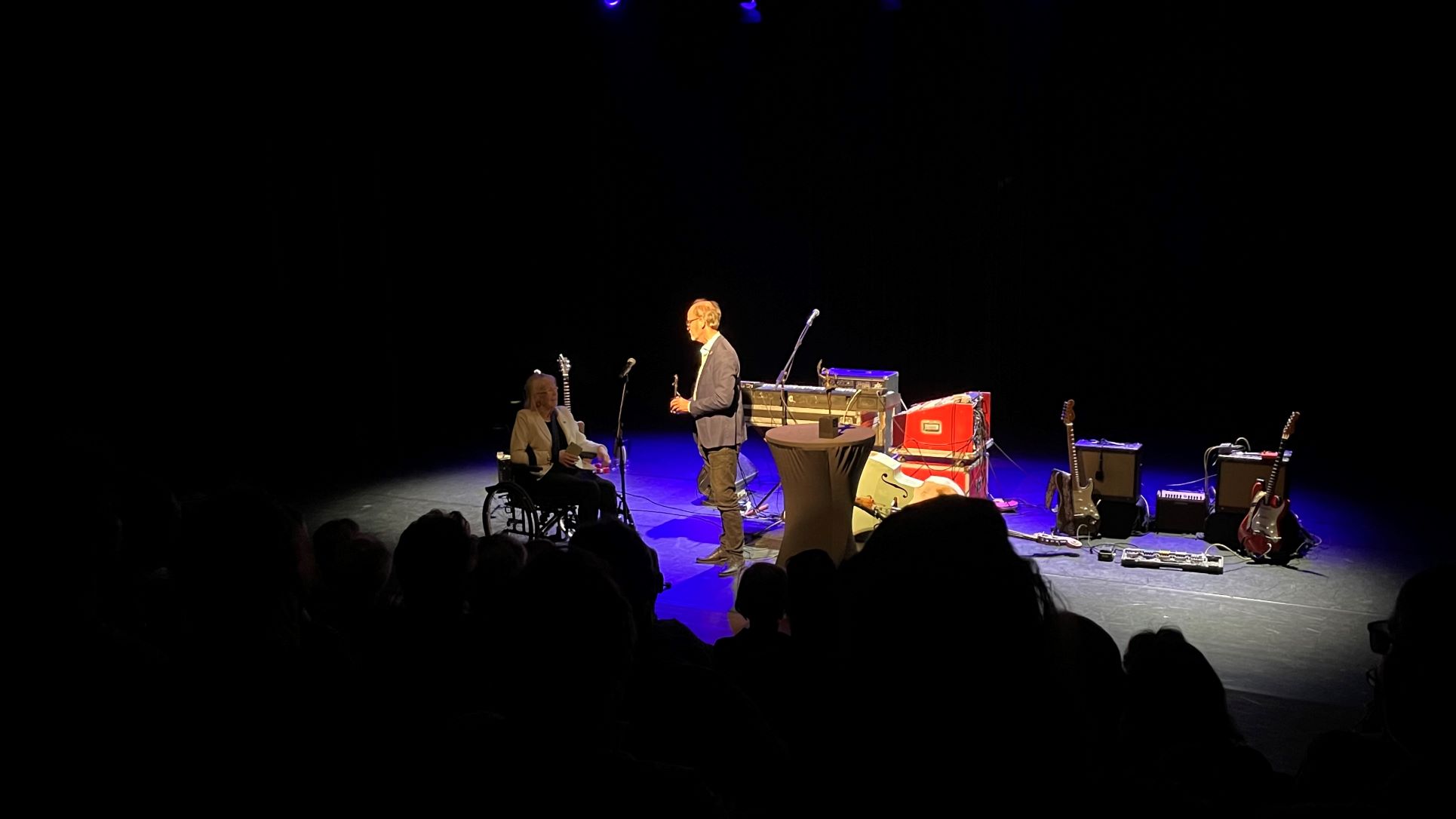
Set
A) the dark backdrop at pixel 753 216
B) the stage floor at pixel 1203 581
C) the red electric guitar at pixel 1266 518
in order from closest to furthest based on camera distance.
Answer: the stage floor at pixel 1203 581, the red electric guitar at pixel 1266 518, the dark backdrop at pixel 753 216

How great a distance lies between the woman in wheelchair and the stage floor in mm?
661

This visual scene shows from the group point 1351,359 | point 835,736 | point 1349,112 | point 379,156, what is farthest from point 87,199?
point 1351,359

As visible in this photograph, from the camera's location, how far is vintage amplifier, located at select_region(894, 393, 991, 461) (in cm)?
722

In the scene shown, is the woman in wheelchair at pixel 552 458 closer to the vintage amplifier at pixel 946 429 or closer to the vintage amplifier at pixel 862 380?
the vintage amplifier at pixel 862 380

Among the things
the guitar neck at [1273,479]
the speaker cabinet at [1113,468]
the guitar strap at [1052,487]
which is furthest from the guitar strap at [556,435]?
the guitar neck at [1273,479]

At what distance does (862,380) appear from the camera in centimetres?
738

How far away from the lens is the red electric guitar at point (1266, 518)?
6.22 meters

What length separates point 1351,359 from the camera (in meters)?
10.5

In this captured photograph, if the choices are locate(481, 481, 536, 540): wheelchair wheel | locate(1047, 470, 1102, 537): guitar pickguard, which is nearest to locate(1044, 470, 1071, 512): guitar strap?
locate(1047, 470, 1102, 537): guitar pickguard

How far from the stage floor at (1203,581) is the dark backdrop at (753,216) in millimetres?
1670

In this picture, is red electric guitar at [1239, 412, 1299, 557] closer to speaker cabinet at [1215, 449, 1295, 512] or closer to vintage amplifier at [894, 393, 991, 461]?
speaker cabinet at [1215, 449, 1295, 512]

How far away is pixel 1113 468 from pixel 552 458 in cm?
415

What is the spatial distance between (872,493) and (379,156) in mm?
8465

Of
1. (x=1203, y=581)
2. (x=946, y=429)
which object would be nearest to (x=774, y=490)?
(x=946, y=429)
